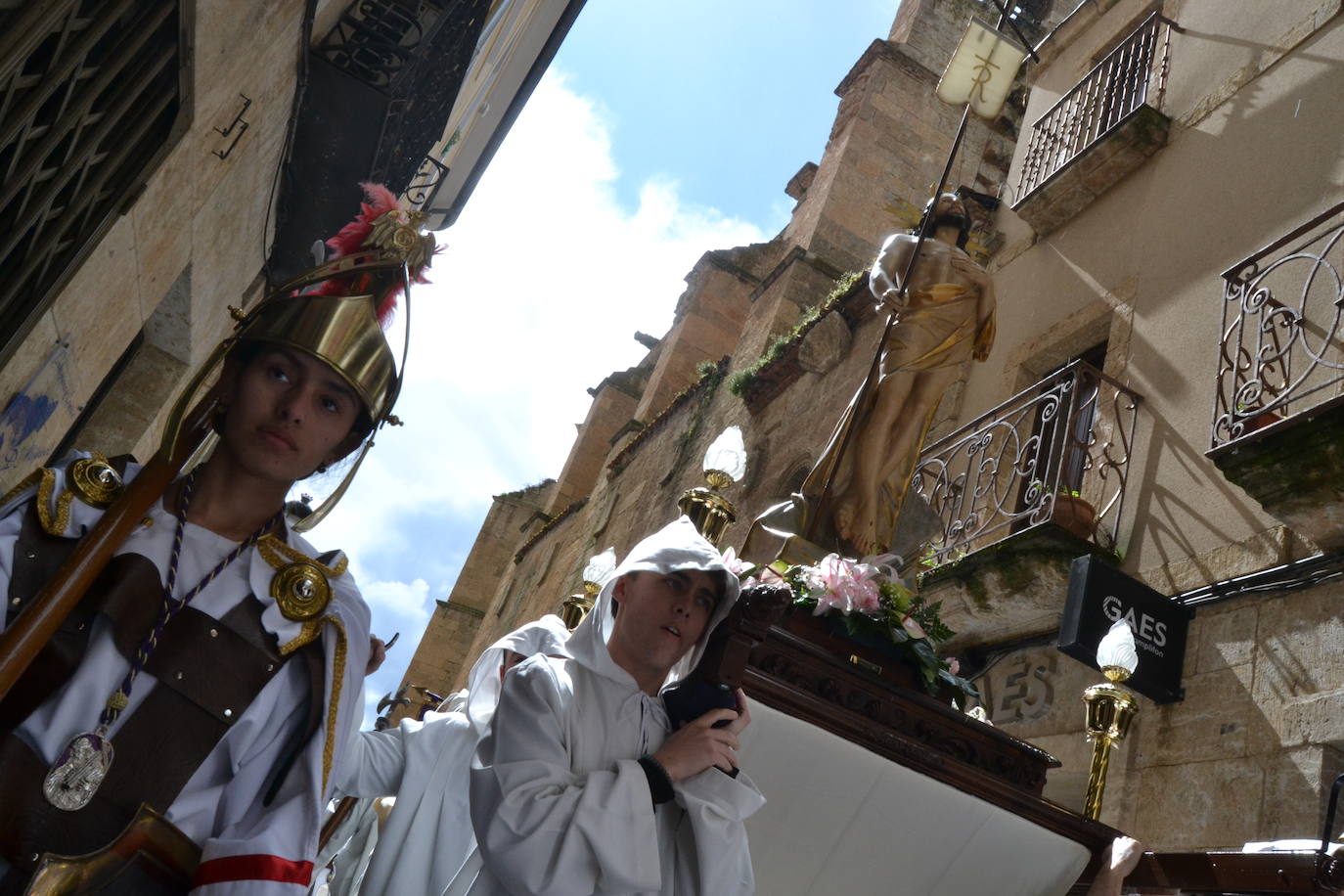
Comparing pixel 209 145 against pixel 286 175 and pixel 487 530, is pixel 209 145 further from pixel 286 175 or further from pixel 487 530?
pixel 487 530

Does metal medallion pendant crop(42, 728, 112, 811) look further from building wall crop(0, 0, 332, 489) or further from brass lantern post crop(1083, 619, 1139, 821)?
building wall crop(0, 0, 332, 489)

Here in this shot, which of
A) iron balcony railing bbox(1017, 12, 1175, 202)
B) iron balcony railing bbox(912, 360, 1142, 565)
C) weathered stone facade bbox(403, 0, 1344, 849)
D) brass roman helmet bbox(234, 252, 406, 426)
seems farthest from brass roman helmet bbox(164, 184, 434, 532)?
iron balcony railing bbox(1017, 12, 1175, 202)

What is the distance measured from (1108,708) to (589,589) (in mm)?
2058

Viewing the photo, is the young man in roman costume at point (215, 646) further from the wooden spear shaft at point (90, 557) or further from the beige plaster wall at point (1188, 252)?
the beige plaster wall at point (1188, 252)

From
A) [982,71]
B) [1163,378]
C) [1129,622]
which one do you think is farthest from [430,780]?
[1163,378]

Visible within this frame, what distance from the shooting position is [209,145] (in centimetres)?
638

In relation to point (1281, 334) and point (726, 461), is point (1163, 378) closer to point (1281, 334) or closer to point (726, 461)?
point (1281, 334)

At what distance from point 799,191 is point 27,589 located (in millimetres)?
22776

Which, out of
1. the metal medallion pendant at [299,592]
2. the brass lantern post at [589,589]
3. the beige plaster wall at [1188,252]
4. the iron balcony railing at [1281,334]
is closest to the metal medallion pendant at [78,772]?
the metal medallion pendant at [299,592]

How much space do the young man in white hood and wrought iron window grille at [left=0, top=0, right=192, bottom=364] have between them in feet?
8.01

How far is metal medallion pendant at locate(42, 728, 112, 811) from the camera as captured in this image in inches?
79.0

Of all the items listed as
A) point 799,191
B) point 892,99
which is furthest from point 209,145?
point 799,191

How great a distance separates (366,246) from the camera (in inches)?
110

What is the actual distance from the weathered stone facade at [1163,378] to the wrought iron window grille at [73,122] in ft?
11.9
